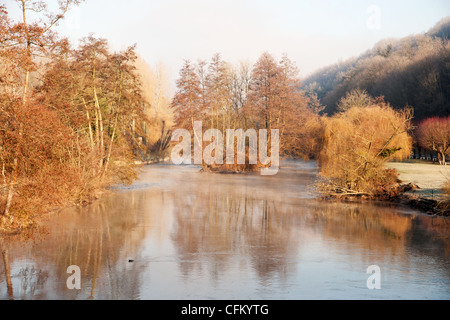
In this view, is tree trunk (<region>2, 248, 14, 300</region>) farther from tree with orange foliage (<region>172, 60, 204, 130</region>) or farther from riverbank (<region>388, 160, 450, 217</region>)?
tree with orange foliage (<region>172, 60, 204, 130</region>)

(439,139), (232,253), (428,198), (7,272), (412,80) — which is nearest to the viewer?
(7,272)

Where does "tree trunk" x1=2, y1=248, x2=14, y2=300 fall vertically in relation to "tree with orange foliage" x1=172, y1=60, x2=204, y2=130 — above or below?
below

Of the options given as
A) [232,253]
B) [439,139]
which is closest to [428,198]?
[232,253]

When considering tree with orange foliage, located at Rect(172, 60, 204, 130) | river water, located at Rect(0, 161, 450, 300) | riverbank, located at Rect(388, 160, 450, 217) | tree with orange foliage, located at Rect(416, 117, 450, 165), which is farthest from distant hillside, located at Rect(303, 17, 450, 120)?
river water, located at Rect(0, 161, 450, 300)

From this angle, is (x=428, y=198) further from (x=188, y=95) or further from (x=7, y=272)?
(x=188, y=95)

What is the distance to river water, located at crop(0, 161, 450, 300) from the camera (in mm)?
9172

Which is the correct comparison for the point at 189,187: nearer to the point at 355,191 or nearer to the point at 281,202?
the point at 281,202

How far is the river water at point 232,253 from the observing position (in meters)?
9.17

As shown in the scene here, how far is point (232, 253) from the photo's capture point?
12219 mm

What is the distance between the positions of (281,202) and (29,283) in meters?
14.5

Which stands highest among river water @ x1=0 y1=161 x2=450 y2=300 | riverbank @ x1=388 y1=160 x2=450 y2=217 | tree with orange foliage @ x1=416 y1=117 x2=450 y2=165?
tree with orange foliage @ x1=416 y1=117 x2=450 y2=165

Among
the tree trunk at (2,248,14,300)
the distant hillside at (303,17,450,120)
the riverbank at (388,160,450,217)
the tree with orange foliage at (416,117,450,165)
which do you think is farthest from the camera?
the distant hillside at (303,17,450,120)

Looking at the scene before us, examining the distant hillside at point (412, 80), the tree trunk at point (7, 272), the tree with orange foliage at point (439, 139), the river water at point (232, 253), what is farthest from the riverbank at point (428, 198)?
the distant hillside at point (412, 80)

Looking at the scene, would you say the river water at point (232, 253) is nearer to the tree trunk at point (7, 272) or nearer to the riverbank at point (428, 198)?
the tree trunk at point (7, 272)
